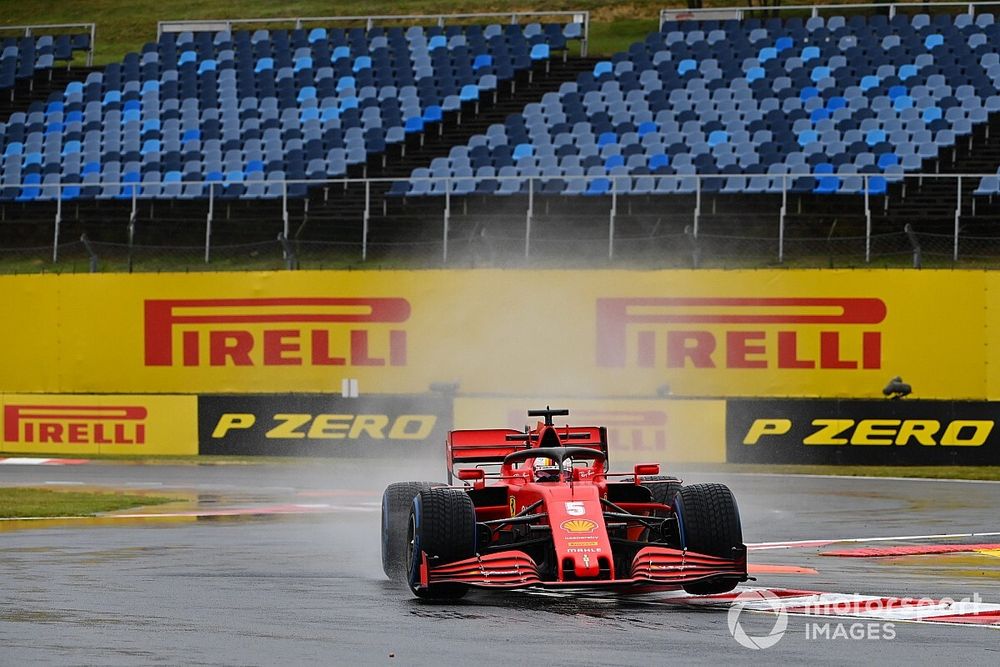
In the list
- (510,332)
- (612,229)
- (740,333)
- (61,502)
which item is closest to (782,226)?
(740,333)

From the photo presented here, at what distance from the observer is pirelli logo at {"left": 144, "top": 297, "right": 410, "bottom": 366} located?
88.1 ft

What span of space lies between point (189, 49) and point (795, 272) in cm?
1896

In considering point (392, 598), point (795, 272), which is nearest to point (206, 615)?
point (392, 598)

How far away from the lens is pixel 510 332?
26438mm

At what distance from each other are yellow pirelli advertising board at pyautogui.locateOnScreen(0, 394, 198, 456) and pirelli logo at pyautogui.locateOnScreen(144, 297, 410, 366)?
147 centimetres

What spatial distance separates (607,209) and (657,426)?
194 inches

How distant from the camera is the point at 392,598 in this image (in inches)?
415

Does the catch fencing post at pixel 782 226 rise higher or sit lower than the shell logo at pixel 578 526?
higher

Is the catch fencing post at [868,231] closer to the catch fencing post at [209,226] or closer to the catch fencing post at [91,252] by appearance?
the catch fencing post at [209,226]

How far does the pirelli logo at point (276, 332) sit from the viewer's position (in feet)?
88.1

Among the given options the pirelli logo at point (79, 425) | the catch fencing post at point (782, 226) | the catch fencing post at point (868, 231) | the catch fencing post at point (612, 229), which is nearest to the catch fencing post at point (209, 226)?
the pirelli logo at point (79, 425)

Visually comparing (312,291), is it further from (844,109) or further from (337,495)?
(844,109)

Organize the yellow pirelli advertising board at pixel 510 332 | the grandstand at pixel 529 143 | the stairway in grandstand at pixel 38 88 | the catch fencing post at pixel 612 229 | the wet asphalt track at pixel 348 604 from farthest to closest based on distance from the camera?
the stairway in grandstand at pixel 38 88 → the grandstand at pixel 529 143 → the catch fencing post at pixel 612 229 → the yellow pirelli advertising board at pixel 510 332 → the wet asphalt track at pixel 348 604
